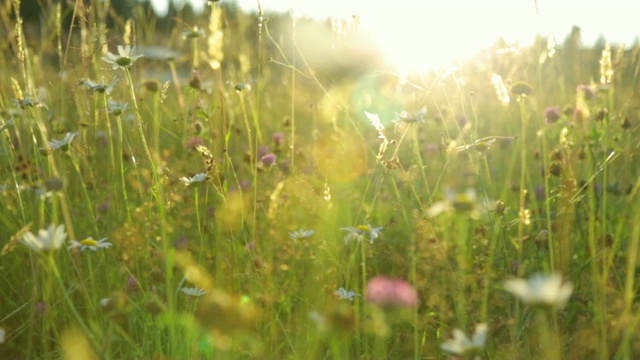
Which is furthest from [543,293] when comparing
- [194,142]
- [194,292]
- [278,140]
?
[278,140]

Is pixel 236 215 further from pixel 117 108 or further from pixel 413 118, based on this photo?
pixel 413 118

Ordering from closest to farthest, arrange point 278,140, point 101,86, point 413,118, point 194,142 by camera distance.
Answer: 1. point 413,118
2. point 101,86
3. point 194,142
4. point 278,140

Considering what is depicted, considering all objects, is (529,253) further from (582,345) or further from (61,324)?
(61,324)

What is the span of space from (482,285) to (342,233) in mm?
459

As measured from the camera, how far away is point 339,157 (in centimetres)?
240

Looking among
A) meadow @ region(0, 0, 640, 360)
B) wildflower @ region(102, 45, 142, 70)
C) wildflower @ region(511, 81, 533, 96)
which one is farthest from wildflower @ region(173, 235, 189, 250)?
wildflower @ region(511, 81, 533, 96)

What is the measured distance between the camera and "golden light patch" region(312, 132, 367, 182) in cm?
235

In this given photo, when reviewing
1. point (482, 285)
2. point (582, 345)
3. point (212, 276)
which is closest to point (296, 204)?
point (212, 276)

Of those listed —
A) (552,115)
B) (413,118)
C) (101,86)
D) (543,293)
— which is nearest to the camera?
(543,293)

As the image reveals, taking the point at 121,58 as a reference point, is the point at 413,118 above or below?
below

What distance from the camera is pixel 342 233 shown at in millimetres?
1938

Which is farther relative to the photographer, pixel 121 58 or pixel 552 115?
pixel 552 115

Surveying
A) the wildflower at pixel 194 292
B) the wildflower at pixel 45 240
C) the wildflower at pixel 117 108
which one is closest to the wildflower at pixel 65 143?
the wildflower at pixel 117 108

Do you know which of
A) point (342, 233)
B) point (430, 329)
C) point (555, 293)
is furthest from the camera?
point (342, 233)
